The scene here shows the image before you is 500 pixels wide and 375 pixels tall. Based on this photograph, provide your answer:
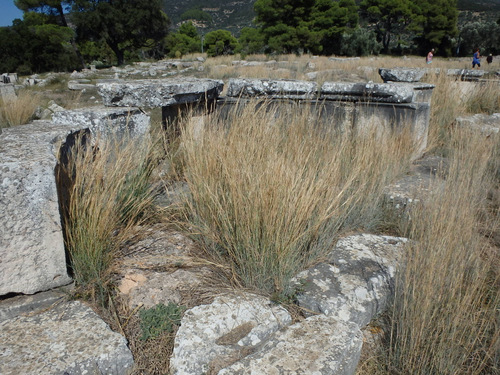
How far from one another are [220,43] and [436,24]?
1981 centimetres

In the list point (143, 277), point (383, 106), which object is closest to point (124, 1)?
point (383, 106)

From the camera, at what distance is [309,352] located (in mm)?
1592

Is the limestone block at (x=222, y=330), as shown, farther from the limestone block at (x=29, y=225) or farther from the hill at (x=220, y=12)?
the hill at (x=220, y=12)

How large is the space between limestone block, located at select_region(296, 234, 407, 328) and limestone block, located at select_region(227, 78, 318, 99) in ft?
8.18

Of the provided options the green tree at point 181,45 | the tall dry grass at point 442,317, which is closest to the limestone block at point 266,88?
the tall dry grass at point 442,317

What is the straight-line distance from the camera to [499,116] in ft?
20.3

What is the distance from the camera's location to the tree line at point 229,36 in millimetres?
23438

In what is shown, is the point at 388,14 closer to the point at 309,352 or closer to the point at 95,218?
the point at 95,218

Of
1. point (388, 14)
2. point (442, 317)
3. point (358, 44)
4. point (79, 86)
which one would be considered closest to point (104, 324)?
point (442, 317)

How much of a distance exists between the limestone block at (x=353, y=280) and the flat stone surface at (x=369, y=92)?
234cm

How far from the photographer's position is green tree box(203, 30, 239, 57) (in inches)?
1432

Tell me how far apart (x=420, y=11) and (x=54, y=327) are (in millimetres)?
42265

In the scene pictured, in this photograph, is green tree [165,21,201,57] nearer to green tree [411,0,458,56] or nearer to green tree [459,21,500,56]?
green tree [411,0,458,56]

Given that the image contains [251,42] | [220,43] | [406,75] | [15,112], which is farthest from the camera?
[220,43]
